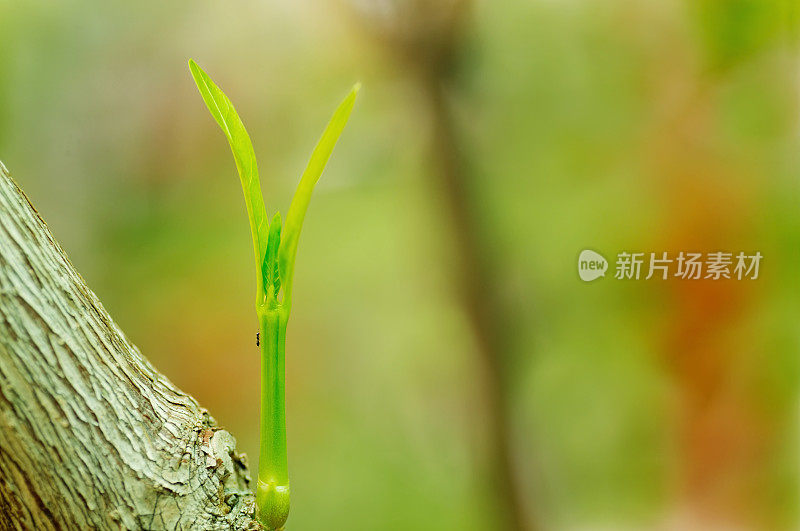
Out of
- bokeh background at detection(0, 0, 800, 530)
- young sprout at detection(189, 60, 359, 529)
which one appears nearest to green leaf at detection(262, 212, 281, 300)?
young sprout at detection(189, 60, 359, 529)

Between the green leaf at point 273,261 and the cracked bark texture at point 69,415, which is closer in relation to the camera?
the cracked bark texture at point 69,415

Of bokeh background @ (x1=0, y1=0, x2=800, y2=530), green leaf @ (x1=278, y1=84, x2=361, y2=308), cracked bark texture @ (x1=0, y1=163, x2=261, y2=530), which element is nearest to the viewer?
cracked bark texture @ (x1=0, y1=163, x2=261, y2=530)

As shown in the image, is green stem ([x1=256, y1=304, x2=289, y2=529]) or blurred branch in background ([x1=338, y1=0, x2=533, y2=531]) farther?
blurred branch in background ([x1=338, y1=0, x2=533, y2=531])

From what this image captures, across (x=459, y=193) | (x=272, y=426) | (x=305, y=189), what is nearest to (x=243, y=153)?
(x=305, y=189)

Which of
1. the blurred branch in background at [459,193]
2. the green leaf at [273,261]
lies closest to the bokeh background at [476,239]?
the blurred branch in background at [459,193]

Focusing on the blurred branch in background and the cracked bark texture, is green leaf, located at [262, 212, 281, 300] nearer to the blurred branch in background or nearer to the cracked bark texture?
the cracked bark texture

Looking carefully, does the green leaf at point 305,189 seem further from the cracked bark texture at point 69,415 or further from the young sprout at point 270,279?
the cracked bark texture at point 69,415

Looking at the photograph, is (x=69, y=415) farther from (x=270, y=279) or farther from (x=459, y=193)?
(x=459, y=193)

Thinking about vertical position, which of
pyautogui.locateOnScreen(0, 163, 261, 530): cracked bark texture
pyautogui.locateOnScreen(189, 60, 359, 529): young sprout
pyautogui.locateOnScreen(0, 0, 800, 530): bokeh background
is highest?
pyautogui.locateOnScreen(0, 0, 800, 530): bokeh background
